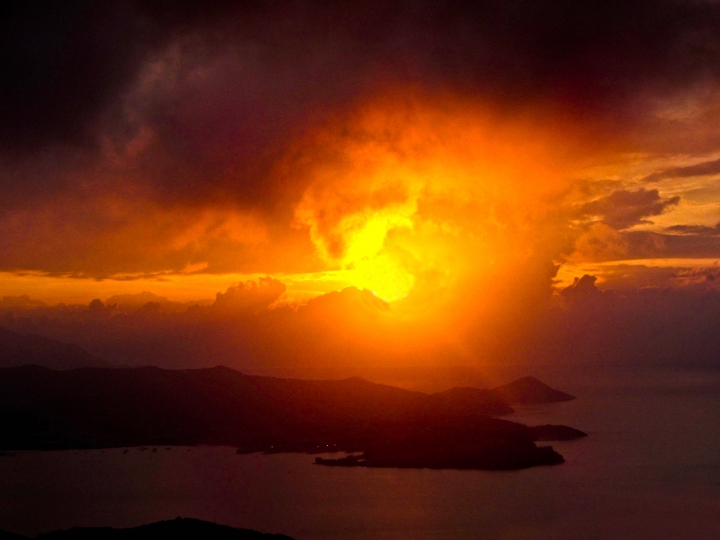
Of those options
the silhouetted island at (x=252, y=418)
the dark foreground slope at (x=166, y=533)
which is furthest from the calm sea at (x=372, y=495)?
the dark foreground slope at (x=166, y=533)

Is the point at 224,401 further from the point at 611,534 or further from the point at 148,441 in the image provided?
the point at 611,534

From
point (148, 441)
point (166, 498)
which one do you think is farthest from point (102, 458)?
point (166, 498)

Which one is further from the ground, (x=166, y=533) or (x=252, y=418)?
(x=252, y=418)

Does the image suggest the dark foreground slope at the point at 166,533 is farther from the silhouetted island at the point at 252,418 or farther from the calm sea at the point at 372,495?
the silhouetted island at the point at 252,418


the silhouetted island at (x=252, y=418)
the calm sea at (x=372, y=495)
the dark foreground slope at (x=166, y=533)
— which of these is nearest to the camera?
the dark foreground slope at (x=166, y=533)

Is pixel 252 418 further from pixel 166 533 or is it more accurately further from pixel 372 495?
pixel 166 533

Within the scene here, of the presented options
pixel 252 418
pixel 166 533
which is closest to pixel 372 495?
pixel 166 533
